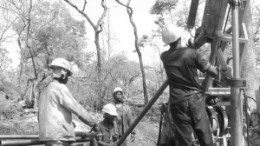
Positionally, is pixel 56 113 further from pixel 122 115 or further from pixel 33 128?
pixel 33 128

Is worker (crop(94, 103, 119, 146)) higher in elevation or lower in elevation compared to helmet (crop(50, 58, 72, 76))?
lower

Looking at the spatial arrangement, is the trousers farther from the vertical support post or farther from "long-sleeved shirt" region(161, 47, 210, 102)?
the vertical support post

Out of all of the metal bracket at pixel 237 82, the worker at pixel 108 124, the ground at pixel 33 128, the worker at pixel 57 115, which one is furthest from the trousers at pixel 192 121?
the ground at pixel 33 128

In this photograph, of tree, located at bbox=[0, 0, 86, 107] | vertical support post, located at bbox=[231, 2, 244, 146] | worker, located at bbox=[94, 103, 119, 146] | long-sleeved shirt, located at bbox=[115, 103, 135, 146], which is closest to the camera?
vertical support post, located at bbox=[231, 2, 244, 146]

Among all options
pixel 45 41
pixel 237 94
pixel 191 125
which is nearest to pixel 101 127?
pixel 191 125

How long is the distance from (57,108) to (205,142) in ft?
5.40

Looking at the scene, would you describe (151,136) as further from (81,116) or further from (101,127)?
(81,116)

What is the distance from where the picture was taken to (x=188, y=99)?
145 inches

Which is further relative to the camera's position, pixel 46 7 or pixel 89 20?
pixel 46 7

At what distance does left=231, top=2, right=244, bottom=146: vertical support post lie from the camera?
11.6 ft

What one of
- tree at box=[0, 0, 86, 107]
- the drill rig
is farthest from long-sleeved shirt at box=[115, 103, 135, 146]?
tree at box=[0, 0, 86, 107]

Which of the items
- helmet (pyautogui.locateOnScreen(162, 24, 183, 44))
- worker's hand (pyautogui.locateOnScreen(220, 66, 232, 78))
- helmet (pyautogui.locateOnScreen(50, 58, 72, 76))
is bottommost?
worker's hand (pyautogui.locateOnScreen(220, 66, 232, 78))

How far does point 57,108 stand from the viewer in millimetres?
3914

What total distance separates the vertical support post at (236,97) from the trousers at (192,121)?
26 cm
